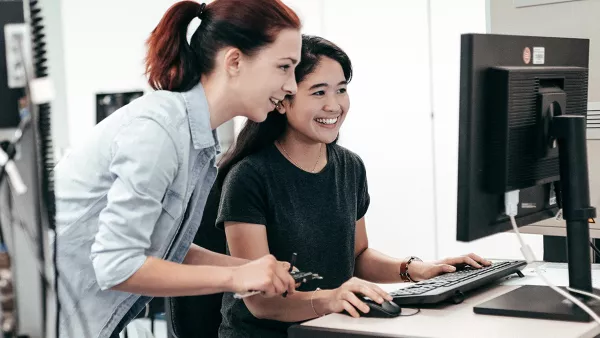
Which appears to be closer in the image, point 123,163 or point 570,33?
point 123,163

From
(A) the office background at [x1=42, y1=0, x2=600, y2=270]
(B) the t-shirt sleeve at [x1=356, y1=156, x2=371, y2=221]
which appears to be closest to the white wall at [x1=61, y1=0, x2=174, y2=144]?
(A) the office background at [x1=42, y1=0, x2=600, y2=270]

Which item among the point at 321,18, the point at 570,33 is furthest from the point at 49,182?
the point at 321,18

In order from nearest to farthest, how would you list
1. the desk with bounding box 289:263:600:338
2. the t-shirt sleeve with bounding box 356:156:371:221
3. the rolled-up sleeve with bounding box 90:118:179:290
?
the desk with bounding box 289:263:600:338, the rolled-up sleeve with bounding box 90:118:179:290, the t-shirt sleeve with bounding box 356:156:371:221

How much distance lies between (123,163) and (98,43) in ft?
11.9

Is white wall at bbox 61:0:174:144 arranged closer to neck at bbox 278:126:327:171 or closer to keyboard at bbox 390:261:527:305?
neck at bbox 278:126:327:171

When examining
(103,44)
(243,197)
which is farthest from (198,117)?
(103,44)

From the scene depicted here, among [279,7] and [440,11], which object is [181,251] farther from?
[440,11]

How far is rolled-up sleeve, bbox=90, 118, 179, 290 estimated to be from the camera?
1240mm

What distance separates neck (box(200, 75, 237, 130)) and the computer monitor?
18.5 inches

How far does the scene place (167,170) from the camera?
4.23 ft

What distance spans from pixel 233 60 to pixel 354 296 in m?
0.48

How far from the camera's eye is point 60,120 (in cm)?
457

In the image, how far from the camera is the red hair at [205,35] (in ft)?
4.73

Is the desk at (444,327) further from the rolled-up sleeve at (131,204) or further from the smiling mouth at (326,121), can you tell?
the smiling mouth at (326,121)
